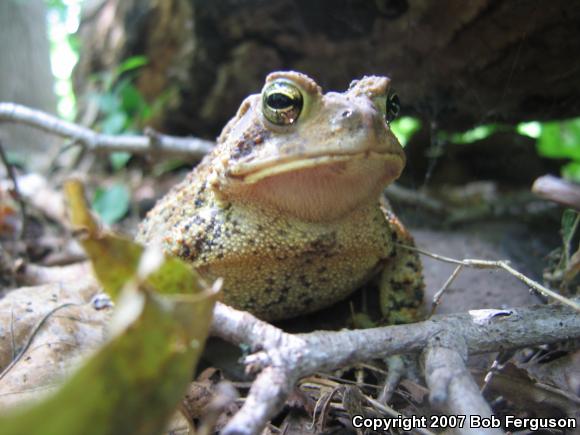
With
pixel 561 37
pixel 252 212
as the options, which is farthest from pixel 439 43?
pixel 252 212

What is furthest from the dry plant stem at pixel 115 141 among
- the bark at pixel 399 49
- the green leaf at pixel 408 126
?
the green leaf at pixel 408 126

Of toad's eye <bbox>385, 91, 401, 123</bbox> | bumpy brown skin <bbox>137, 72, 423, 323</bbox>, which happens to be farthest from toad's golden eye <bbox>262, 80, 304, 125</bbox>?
toad's eye <bbox>385, 91, 401, 123</bbox>

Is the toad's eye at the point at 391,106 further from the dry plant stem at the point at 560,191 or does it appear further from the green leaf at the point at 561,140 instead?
the green leaf at the point at 561,140

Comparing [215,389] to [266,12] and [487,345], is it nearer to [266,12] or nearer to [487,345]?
[487,345]

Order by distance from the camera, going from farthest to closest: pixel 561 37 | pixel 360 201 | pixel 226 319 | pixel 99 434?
pixel 561 37 → pixel 360 201 → pixel 226 319 → pixel 99 434

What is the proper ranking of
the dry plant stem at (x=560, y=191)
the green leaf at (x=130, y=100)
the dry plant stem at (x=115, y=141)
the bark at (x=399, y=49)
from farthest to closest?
the green leaf at (x=130, y=100) < the dry plant stem at (x=115, y=141) < the bark at (x=399, y=49) < the dry plant stem at (x=560, y=191)

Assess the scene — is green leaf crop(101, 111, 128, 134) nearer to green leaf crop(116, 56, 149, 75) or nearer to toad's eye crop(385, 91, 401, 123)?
green leaf crop(116, 56, 149, 75)
